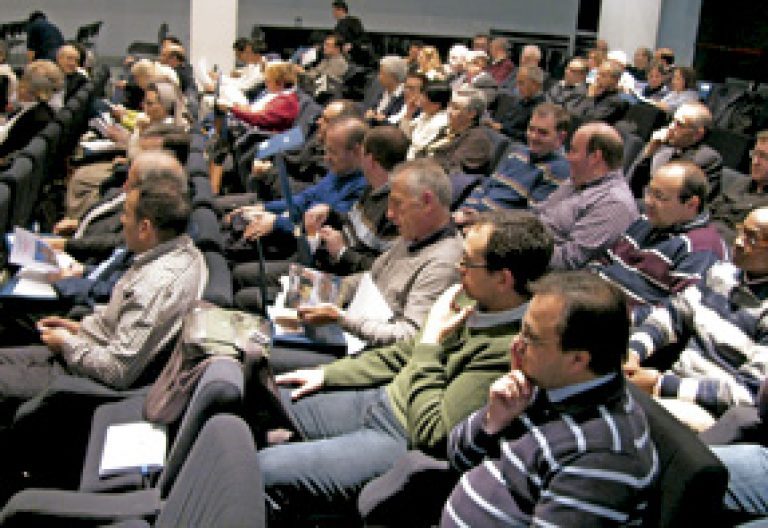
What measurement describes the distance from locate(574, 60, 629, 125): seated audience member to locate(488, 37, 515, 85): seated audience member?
228 centimetres

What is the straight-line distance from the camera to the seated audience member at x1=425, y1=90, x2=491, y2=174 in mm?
5059

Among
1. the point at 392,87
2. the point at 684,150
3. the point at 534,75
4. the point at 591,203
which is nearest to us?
the point at 591,203

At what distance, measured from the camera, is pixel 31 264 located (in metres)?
3.51

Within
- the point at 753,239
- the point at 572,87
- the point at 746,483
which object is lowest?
the point at 746,483

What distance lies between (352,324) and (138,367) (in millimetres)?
717

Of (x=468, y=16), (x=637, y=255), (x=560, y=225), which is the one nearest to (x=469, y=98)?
(x=560, y=225)

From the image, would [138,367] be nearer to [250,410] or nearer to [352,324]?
[250,410]

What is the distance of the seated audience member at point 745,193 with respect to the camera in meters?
4.57

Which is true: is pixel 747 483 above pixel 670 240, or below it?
below

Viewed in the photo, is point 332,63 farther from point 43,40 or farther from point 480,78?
point 43,40

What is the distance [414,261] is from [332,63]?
7.94 meters

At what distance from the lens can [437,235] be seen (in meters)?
3.10

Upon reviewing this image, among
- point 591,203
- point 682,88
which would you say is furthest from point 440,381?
point 682,88

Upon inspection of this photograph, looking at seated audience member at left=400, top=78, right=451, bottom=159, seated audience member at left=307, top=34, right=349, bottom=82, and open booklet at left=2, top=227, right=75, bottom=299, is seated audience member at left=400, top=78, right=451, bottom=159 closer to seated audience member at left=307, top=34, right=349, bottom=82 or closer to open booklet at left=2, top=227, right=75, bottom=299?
open booklet at left=2, top=227, right=75, bottom=299
